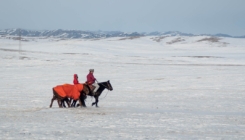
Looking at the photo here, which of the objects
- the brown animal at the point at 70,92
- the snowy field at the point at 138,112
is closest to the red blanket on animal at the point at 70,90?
the brown animal at the point at 70,92

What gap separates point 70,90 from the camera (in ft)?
55.2

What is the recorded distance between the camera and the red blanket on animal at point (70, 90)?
16.7 m

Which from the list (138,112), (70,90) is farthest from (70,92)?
(138,112)

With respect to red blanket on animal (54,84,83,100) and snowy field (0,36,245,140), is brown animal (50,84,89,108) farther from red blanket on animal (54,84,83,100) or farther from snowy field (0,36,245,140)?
snowy field (0,36,245,140)

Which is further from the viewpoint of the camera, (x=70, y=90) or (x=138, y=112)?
(x=70, y=90)

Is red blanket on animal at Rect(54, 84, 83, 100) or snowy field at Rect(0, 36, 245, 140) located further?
red blanket on animal at Rect(54, 84, 83, 100)

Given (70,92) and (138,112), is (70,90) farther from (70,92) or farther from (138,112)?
(138,112)

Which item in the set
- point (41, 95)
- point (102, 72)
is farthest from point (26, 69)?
point (41, 95)

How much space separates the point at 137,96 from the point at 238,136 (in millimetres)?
12638

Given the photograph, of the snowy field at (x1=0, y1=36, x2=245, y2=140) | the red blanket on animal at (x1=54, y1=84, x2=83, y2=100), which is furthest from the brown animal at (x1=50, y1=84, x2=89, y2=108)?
the snowy field at (x1=0, y1=36, x2=245, y2=140)

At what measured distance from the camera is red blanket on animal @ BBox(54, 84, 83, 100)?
1673cm

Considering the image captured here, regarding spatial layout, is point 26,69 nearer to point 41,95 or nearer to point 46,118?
point 41,95

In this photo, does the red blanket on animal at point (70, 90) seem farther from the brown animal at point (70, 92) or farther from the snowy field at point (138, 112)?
the snowy field at point (138, 112)

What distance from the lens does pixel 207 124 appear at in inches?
521
